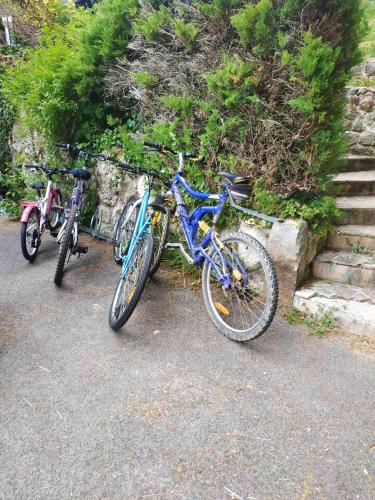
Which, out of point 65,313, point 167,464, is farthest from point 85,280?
point 167,464

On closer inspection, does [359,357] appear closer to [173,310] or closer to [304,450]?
[304,450]

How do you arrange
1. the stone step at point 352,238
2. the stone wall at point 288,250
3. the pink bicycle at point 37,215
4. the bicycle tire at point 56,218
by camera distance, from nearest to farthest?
the stone wall at point 288,250 → the stone step at point 352,238 → the pink bicycle at point 37,215 → the bicycle tire at point 56,218

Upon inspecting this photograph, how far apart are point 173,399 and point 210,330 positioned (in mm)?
885

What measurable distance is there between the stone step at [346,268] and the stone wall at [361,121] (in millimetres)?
2627

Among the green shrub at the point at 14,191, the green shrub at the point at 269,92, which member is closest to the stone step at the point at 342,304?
the green shrub at the point at 269,92

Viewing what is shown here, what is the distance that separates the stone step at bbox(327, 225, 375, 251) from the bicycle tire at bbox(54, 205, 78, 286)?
2.72 meters

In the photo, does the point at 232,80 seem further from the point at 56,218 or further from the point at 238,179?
the point at 56,218

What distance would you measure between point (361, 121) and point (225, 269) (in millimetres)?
4314

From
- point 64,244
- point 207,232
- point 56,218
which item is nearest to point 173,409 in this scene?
point 207,232

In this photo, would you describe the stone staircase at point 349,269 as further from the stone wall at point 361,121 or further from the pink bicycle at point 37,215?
the pink bicycle at point 37,215

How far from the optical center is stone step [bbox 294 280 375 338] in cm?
306

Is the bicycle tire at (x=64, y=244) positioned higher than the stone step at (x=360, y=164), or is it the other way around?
the stone step at (x=360, y=164)

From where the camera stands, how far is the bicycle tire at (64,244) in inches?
145

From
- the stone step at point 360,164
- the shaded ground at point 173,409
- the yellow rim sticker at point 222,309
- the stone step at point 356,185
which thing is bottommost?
the shaded ground at point 173,409
